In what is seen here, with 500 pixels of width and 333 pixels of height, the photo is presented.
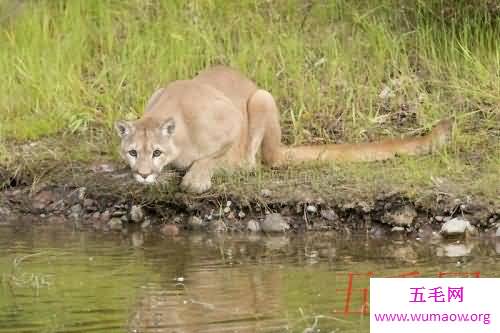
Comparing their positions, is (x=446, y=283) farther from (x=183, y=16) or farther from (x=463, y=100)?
(x=183, y=16)

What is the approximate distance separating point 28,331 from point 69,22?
5944 millimetres

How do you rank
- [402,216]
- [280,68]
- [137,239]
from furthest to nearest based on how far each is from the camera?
[280,68]
[137,239]
[402,216]

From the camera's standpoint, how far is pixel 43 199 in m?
10.1

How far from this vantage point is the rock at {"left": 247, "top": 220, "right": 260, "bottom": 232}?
9.27 m

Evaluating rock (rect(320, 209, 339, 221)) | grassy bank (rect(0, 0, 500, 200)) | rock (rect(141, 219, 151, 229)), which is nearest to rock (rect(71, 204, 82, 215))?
grassy bank (rect(0, 0, 500, 200))

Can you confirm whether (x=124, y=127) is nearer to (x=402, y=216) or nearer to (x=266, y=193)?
(x=266, y=193)

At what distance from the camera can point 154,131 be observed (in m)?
9.30

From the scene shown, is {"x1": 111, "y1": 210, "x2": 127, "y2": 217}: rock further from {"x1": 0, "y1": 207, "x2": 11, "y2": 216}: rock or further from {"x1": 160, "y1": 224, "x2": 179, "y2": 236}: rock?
{"x1": 0, "y1": 207, "x2": 11, "y2": 216}: rock

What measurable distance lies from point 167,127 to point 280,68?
2.20 m

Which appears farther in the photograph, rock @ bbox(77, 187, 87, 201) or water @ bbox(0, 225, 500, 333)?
rock @ bbox(77, 187, 87, 201)

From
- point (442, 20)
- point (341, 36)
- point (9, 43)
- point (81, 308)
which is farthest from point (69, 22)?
point (81, 308)

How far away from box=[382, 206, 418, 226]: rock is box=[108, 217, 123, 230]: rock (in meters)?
2.02

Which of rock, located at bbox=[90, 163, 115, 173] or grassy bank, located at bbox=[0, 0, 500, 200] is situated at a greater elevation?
grassy bank, located at bbox=[0, 0, 500, 200]

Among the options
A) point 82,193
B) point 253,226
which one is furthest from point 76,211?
point 253,226
